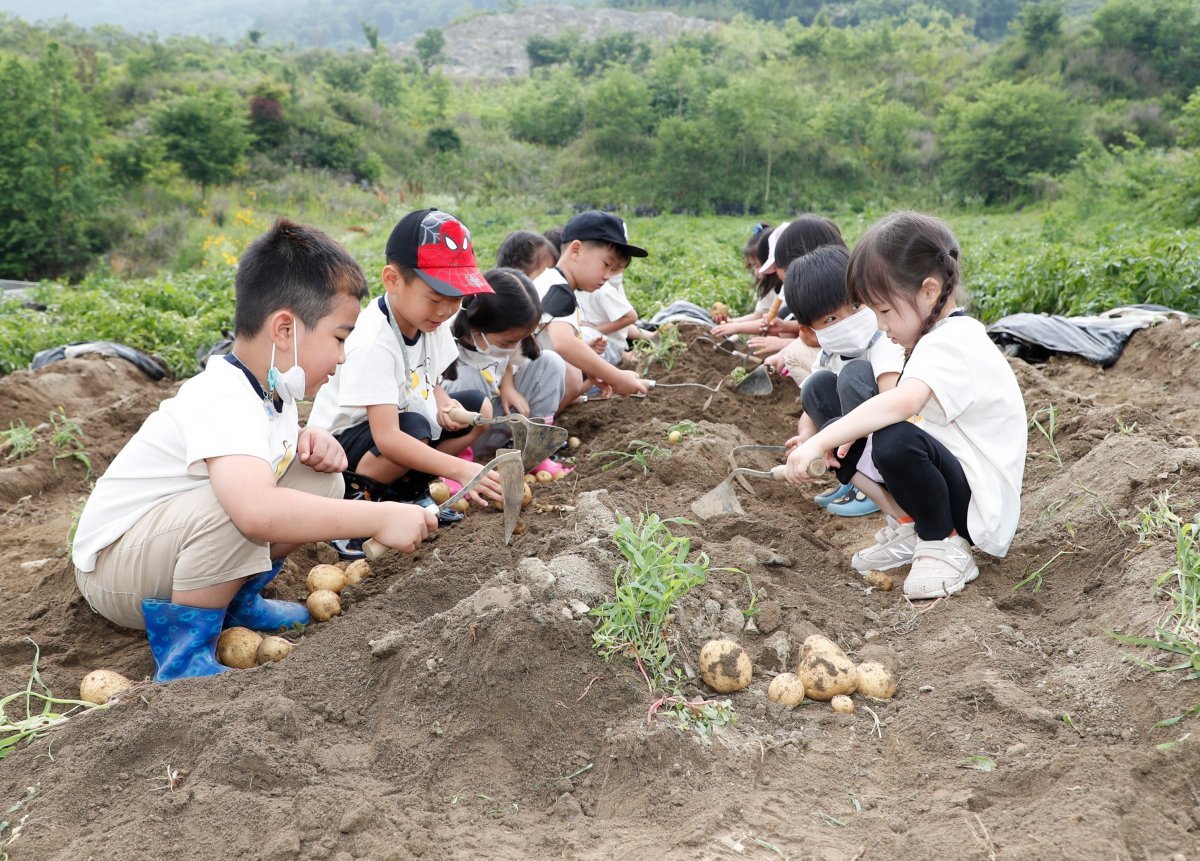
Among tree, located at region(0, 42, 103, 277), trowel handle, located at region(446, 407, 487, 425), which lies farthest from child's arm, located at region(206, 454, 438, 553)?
tree, located at region(0, 42, 103, 277)

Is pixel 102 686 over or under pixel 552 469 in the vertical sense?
over

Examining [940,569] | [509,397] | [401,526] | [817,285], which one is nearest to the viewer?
[401,526]

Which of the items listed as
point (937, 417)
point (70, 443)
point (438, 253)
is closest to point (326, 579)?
point (438, 253)

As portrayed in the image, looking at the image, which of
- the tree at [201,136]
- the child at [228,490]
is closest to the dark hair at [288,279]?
the child at [228,490]

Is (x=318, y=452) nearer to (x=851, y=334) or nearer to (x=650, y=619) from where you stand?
(x=650, y=619)

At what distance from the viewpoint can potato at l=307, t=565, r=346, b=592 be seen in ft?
10.1

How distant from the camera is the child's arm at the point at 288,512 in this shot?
235 centimetres

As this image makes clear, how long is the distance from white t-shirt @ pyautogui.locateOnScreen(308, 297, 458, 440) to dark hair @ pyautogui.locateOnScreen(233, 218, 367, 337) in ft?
2.37

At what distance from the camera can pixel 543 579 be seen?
8.01 feet

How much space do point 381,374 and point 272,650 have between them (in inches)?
48.5

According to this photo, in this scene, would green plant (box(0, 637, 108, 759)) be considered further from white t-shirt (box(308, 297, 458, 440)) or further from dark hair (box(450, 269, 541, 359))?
dark hair (box(450, 269, 541, 359))

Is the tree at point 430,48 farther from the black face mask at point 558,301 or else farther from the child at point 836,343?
the child at point 836,343

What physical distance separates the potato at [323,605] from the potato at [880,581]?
180cm

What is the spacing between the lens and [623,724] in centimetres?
209
